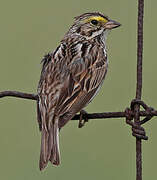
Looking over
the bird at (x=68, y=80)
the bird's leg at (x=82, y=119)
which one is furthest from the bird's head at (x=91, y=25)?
the bird's leg at (x=82, y=119)

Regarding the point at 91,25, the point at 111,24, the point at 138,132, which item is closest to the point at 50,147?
the point at 138,132

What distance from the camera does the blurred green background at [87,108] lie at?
8.37m

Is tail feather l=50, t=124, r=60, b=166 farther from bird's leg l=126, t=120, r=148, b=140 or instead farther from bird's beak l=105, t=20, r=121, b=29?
bird's beak l=105, t=20, r=121, b=29

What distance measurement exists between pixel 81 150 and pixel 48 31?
8.09 ft

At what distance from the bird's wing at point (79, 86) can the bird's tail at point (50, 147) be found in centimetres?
7

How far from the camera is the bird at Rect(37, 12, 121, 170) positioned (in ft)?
18.9

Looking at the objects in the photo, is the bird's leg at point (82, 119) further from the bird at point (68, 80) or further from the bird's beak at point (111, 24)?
the bird's beak at point (111, 24)

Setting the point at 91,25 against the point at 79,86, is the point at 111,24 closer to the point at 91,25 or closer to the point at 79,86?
the point at 91,25

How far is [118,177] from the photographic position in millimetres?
8367

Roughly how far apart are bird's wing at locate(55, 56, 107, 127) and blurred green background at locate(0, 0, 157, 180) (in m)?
1.80

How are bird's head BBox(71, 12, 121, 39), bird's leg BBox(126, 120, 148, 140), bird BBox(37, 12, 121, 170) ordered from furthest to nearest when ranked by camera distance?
1. bird's head BBox(71, 12, 121, 39)
2. bird BBox(37, 12, 121, 170)
3. bird's leg BBox(126, 120, 148, 140)

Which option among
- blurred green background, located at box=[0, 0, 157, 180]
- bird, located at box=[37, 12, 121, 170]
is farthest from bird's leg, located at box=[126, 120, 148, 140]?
blurred green background, located at box=[0, 0, 157, 180]

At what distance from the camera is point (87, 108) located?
898 centimetres

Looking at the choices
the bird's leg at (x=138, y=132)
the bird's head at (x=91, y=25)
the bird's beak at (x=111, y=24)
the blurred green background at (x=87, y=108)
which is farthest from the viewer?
the blurred green background at (x=87, y=108)
